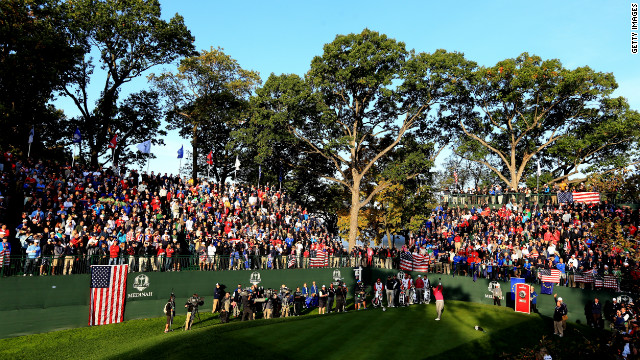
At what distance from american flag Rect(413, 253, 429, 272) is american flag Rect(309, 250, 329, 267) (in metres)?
7.01

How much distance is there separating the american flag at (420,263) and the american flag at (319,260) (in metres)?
7.01

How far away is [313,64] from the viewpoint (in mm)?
44688

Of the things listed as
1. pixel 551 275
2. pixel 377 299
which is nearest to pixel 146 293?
pixel 377 299

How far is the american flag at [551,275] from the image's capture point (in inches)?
1091

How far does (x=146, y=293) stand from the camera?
25.9m

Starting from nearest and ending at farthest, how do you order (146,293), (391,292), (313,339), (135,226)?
(313,339) → (146,293) → (135,226) → (391,292)

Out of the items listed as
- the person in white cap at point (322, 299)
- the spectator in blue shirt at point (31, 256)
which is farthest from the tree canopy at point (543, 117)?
the spectator in blue shirt at point (31, 256)

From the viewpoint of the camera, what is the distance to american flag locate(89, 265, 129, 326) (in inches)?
926

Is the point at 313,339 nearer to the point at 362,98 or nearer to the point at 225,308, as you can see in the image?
the point at 225,308

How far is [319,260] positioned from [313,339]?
51.7ft

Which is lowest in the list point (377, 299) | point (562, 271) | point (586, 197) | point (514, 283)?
point (377, 299)

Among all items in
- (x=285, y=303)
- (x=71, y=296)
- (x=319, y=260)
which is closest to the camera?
(x=71, y=296)

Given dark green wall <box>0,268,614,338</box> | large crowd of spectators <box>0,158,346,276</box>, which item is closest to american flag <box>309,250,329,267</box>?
dark green wall <box>0,268,614,338</box>

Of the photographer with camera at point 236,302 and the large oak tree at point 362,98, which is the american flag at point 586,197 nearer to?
the large oak tree at point 362,98
